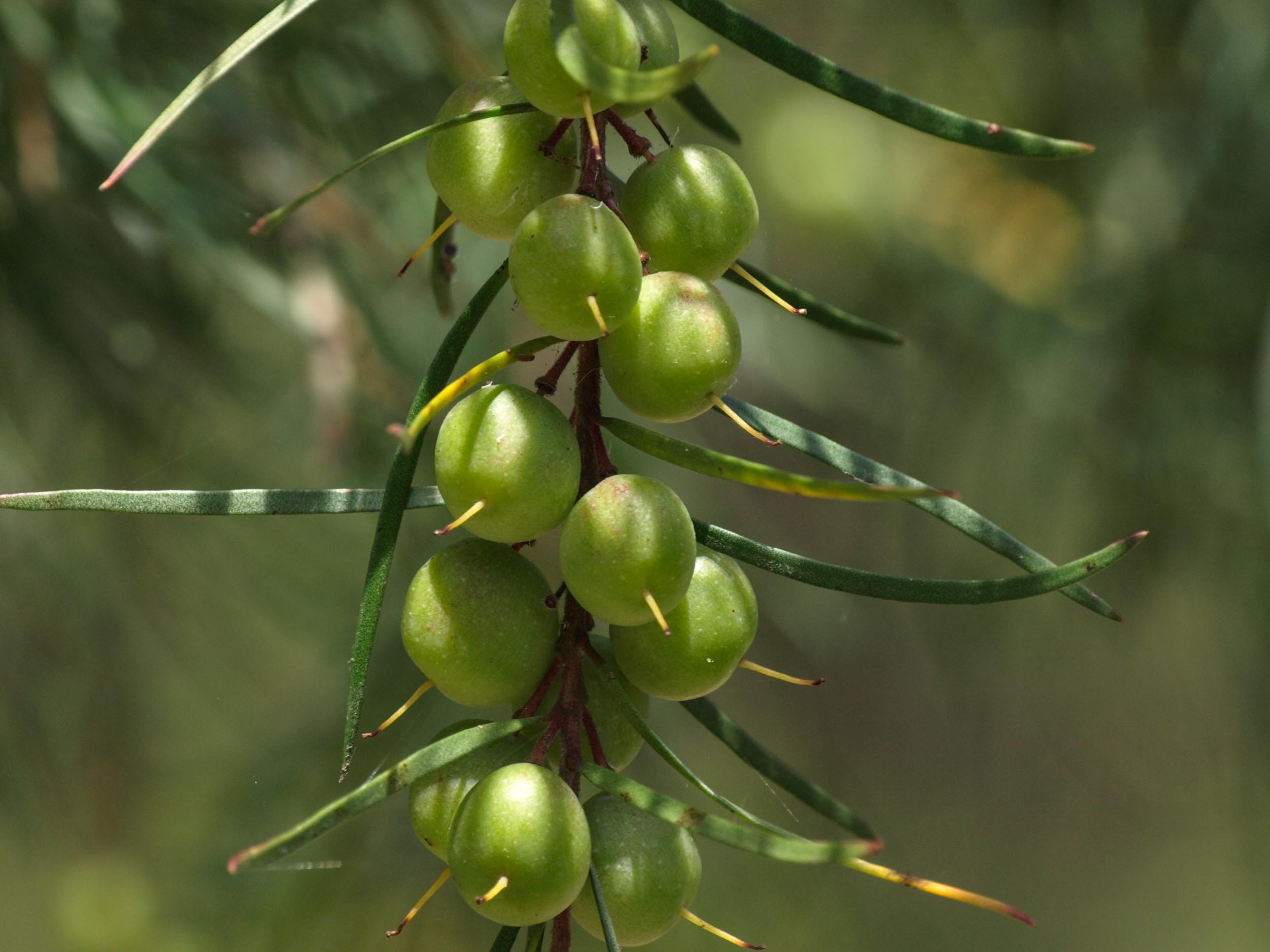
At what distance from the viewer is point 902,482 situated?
290 millimetres

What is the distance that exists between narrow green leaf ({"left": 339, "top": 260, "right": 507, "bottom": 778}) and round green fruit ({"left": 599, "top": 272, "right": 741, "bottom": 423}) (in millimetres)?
38

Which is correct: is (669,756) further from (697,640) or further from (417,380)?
(417,380)

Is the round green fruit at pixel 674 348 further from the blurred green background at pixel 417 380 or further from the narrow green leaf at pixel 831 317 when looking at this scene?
the blurred green background at pixel 417 380

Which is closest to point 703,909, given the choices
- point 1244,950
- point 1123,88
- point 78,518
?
point 78,518

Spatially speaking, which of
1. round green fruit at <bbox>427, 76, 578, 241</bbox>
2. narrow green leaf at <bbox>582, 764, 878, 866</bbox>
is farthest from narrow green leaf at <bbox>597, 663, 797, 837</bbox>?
round green fruit at <bbox>427, 76, 578, 241</bbox>

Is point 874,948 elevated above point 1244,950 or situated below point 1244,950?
above

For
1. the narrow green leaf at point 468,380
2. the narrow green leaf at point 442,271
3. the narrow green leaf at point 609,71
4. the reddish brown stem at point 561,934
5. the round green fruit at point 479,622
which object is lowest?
the reddish brown stem at point 561,934

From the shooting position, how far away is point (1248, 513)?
0.72 metres

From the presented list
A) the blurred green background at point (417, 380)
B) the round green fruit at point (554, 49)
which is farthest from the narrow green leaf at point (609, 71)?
the blurred green background at point (417, 380)

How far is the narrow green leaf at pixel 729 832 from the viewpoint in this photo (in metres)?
0.20

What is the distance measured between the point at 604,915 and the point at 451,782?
0.05 metres

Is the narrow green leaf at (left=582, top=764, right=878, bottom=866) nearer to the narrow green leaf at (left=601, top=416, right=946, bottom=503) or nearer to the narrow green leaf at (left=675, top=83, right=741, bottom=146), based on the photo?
the narrow green leaf at (left=601, top=416, right=946, bottom=503)

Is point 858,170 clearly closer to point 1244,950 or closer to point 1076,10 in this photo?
point 1076,10

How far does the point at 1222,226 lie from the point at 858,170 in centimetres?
37
